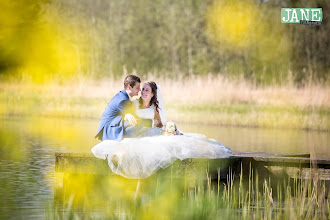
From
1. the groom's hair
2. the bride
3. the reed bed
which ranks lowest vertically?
the reed bed

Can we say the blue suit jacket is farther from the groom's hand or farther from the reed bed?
the reed bed

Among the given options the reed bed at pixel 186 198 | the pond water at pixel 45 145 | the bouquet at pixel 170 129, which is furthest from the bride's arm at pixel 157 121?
the pond water at pixel 45 145

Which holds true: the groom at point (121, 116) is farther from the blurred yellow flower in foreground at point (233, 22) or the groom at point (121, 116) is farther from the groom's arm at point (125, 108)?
the blurred yellow flower in foreground at point (233, 22)

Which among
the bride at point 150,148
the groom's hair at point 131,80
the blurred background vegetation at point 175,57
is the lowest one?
the bride at point 150,148

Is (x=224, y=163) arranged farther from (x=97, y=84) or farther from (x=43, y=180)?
(x=97, y=84)

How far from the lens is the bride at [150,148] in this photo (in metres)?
7.50

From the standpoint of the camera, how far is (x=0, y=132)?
1567 cm

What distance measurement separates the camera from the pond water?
762cm

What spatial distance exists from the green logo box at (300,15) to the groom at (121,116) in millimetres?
17405

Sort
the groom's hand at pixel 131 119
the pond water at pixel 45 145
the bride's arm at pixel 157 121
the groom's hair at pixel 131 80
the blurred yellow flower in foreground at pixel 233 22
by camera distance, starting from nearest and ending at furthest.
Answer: the pond water at pixel 45 145
the groom's hand at pixel 131 119
the groom's hair at pixel 131 80
the bride's arm at pixel 157 121
the blurred yellow flower in foreground at pixel 233 22

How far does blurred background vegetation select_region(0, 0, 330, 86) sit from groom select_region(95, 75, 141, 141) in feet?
61.1

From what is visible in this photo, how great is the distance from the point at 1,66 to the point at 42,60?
1.77 metres

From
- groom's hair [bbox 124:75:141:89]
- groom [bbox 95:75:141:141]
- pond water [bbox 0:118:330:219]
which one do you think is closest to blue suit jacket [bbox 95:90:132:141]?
groom [bbox 95:75:141:141]

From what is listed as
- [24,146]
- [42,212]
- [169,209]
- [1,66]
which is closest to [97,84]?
[1,66]
